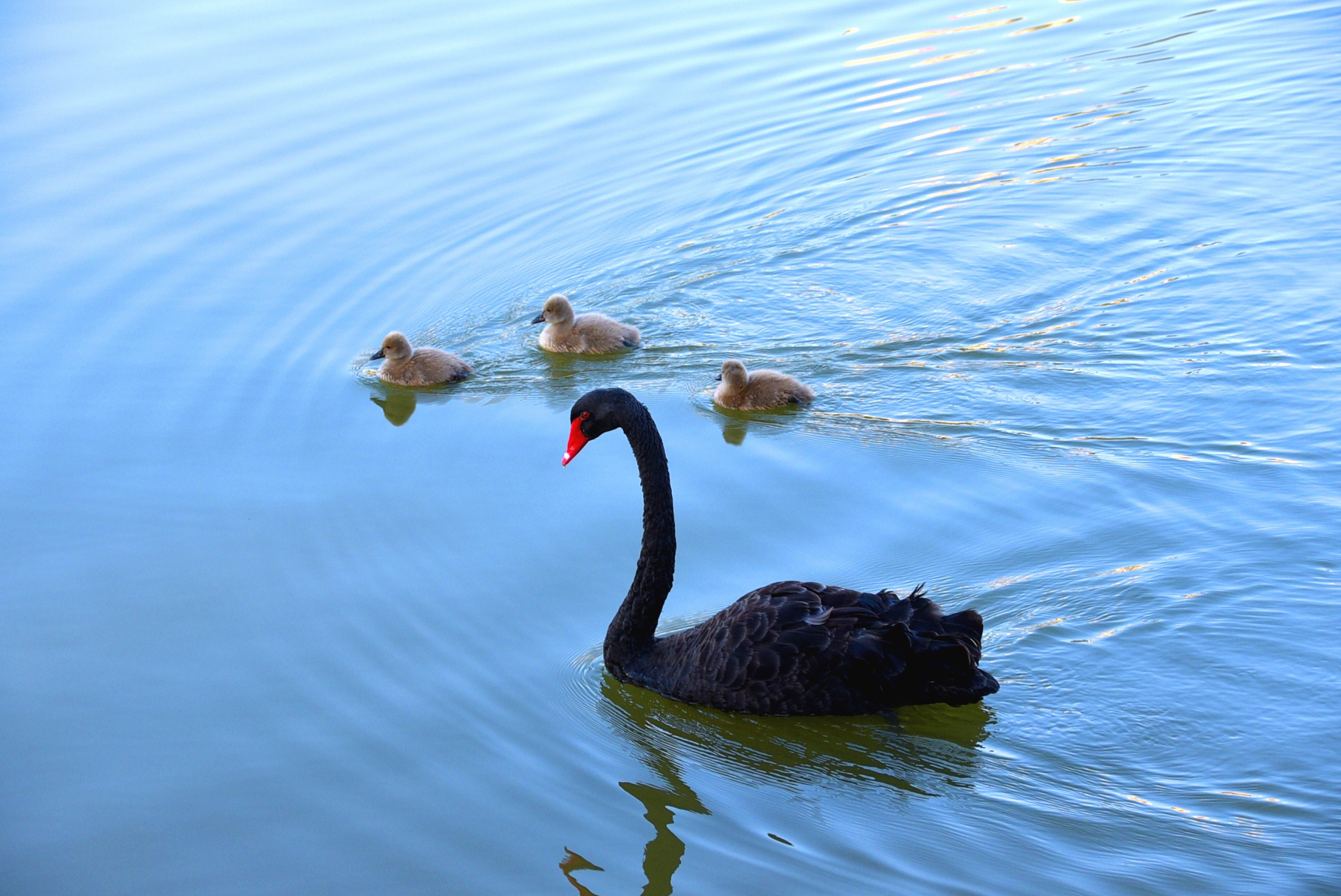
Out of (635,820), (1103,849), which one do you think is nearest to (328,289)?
(635,820)

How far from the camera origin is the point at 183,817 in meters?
3.81

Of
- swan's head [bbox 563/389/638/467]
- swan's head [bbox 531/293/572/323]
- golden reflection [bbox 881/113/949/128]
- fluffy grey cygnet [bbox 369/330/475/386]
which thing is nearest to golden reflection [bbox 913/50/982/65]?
golden reflection [bbox 881/113/949/128]

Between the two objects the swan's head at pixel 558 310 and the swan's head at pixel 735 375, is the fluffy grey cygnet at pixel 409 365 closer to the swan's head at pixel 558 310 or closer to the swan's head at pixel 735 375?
the swan's head at pixel 558 310

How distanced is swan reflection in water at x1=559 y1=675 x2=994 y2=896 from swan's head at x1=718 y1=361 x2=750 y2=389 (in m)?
2.27

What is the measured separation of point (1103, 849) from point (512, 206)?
6.02 meters

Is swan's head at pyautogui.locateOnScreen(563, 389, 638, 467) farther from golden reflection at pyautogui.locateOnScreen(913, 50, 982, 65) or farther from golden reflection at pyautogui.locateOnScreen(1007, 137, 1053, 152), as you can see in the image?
golden reflection at pyautogui.locateOnScreen(913, 50, 982, 65)

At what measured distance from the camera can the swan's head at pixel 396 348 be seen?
6.69 metres

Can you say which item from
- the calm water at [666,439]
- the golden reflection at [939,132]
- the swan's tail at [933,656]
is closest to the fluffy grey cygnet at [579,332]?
the calm water at [666,439]

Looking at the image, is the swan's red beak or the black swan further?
the swan's red beak

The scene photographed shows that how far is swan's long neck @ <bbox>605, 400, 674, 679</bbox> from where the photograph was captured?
449 cm

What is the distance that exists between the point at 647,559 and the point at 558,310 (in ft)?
9.21

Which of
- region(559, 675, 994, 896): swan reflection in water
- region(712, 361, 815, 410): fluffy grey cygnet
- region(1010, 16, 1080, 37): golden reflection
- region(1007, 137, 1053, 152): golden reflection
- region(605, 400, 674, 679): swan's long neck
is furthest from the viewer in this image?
region(1010, 16, 1080, 37): golden reflection

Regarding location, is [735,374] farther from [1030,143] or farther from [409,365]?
[1030,143]

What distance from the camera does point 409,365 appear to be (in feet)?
22.1
